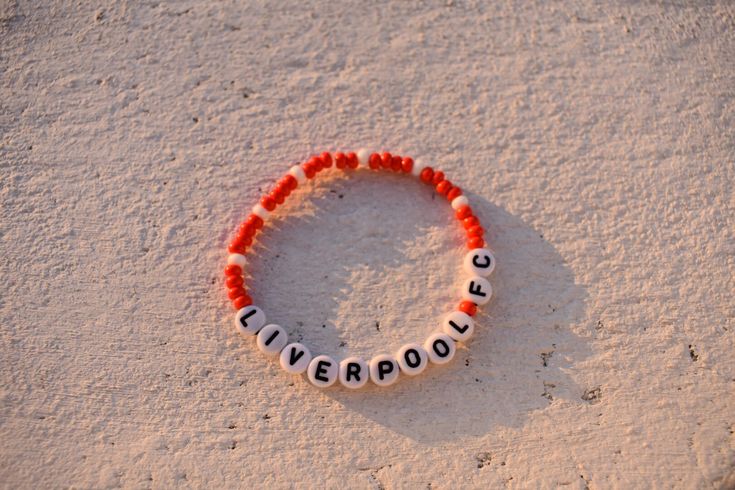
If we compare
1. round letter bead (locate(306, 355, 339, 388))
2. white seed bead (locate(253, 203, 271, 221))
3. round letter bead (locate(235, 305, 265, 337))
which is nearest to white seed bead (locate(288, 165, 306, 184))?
white seed bead (locate(253, 203, 271, 221))

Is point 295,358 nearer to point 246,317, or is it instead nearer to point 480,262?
point 246,317

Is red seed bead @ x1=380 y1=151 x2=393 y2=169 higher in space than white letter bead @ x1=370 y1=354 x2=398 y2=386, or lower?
higher

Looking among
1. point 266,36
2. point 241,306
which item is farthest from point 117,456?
point 266,36

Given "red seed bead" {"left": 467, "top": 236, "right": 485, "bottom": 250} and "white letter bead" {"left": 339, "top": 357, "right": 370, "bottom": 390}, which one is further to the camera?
"red seed bead" {"left": 467, "top": 236, "right": 485, "bottom": 250}

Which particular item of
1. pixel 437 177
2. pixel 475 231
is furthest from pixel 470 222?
pixel 437 177

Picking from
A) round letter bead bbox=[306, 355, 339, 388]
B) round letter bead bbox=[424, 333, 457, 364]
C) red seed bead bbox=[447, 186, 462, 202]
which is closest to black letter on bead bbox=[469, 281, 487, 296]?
round letter bead bbox=[424, 333, 457, 364]

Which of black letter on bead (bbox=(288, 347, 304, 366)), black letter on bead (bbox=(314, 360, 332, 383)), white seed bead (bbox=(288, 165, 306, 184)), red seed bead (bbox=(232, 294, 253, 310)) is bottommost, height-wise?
black letter on bead (bbox=(314, 360, 332, 383))

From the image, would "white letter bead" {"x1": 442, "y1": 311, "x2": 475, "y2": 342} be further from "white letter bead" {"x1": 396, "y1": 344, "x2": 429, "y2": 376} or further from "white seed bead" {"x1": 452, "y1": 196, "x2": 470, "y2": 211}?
"white seed bead" {"x1": 452, "y1": 196, "x2": 470, "y2": 211}
